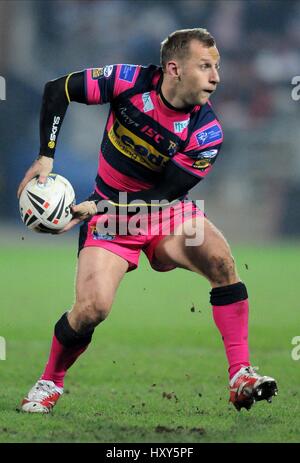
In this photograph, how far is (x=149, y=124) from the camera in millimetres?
5449

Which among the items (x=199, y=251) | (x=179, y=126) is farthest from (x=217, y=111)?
(x=199, y=251)

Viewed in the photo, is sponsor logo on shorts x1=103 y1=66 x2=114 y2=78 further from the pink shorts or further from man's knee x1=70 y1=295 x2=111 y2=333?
man's knee x1=70 y1=295 x2=111 y2=333

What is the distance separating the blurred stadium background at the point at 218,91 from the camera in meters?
15.1

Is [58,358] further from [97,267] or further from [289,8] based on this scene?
[289,8]

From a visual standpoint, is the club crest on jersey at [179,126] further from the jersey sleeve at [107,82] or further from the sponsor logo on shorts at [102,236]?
the sponsor logo on shorts at [102,236]

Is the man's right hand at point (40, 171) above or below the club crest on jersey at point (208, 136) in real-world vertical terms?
below

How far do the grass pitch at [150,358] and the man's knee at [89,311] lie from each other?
18.6 inches

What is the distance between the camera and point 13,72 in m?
15.6

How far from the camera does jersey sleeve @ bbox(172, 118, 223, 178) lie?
17.9 ft

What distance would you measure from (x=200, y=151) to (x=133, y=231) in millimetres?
580

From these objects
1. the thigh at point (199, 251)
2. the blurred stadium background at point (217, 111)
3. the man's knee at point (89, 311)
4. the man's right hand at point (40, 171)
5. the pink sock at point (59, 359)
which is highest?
the blurred stadium background at point (217, 111)

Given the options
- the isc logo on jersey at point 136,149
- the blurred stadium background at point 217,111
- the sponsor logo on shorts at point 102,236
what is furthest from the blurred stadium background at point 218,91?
the sponsor logo on shorts at point 102,236

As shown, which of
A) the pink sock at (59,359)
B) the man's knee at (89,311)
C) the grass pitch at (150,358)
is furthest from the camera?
the pink sock at (59,359)

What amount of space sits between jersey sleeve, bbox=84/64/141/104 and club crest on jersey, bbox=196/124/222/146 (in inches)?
18.6
